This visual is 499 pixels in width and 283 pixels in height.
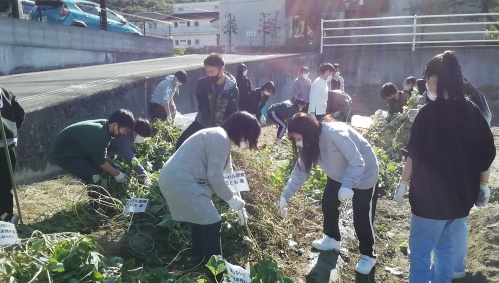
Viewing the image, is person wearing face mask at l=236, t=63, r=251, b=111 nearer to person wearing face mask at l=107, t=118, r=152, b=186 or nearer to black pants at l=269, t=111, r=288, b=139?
black pants at l=269, t=111, r=288, b=139

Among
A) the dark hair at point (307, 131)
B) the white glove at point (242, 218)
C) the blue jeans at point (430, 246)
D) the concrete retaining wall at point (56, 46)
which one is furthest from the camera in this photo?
the concrete retaining wall at point (56, 46)

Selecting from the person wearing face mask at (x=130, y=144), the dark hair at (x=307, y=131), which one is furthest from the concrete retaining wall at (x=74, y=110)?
the dark hair at (x=307, y=131)

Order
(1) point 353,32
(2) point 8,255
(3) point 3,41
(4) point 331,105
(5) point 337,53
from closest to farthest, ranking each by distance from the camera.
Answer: (2) point 8,255
(4) point 331,105
(3) point 3,41
(5) point 337,53
(1) point 353,32

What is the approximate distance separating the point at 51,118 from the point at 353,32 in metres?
15.7

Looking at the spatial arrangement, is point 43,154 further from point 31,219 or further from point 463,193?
point 463,193

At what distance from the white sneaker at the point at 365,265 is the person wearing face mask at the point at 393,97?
14.6ft

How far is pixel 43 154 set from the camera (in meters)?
5.37

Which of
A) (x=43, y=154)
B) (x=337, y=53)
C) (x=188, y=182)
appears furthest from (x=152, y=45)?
(x=188, y=182)

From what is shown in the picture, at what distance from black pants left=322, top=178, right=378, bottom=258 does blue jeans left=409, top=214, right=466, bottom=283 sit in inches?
22.9

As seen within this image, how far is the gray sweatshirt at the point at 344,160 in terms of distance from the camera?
3414mm

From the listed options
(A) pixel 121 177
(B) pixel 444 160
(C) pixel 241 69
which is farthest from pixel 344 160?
(C) pixel 241 69

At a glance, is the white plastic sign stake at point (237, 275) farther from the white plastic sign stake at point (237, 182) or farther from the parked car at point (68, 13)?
the parked car at point (68, 13)

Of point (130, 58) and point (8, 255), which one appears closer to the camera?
point (8, 255)

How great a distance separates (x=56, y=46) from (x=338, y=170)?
10786 millimetres
